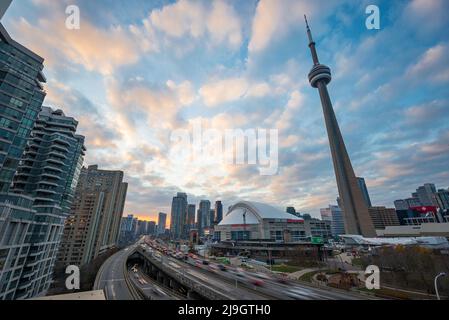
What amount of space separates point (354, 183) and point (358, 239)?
32.6m

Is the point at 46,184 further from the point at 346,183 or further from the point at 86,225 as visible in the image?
the point at 346,183

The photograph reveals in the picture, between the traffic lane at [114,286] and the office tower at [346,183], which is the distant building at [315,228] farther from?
the traffic lane at [114,286]

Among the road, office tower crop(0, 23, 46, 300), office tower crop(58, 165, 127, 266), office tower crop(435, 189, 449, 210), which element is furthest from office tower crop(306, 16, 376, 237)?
office tower crop(58, 165, 127, 266)

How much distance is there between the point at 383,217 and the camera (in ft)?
546

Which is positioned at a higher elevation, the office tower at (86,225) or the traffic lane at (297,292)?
the office tower at (86,225)

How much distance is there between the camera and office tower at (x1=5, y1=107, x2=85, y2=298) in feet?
135

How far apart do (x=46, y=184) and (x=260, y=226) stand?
87.5 m

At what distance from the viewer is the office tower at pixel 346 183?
85.4 meters

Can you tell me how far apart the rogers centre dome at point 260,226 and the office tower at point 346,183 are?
25178mm

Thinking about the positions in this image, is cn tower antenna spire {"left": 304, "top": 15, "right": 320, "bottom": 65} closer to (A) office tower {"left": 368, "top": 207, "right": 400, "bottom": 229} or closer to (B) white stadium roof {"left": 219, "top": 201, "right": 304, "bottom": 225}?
(B) white stadium roof {"left": 219, "top": 201, "right": 304, "bottom": 225}

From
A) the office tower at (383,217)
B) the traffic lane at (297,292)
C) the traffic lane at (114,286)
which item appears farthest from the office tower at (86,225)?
the office tower at (383,217)

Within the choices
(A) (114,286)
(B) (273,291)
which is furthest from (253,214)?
(B) (273,291)

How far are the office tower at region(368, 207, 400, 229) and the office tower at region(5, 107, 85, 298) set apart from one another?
702 feet
